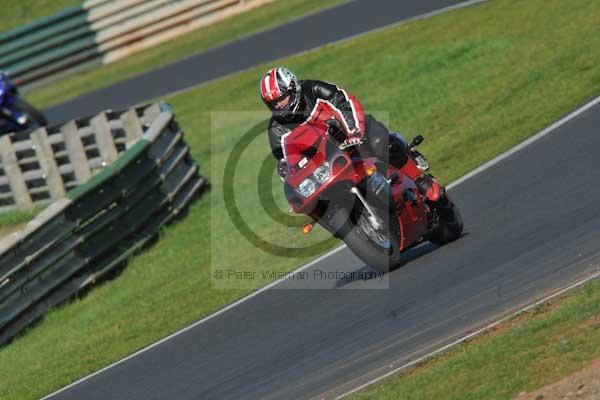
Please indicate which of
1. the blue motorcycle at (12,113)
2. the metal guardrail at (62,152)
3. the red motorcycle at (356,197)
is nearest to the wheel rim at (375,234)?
the red motorcycle at (356,197)

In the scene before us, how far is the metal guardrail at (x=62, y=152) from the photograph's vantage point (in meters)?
16.6

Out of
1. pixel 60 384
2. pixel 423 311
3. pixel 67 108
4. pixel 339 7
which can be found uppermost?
pixel 423 311

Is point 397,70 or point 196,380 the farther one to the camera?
point 397,70

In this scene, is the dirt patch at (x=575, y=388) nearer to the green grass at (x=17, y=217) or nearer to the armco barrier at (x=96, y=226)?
the armco barrier at (x=96, y=226)

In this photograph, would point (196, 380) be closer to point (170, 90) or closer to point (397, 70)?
point (397, 70)

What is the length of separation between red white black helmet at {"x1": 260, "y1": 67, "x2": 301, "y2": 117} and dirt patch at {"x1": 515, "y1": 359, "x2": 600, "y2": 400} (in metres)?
4.17

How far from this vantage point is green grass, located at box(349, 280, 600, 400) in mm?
6238

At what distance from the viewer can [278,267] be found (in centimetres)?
1180

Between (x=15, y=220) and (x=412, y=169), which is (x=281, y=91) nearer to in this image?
(x=412, y=169)

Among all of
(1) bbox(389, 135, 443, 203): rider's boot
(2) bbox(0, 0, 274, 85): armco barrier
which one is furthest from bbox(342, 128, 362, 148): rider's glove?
(2) bbox(0, 0, 274, 85): armco barrier

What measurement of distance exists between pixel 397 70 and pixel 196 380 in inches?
382

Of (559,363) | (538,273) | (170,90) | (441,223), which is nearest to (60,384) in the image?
(441,223)

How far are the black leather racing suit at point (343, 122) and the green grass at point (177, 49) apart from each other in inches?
549

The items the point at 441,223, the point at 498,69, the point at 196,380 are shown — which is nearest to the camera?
the point at 196,380
